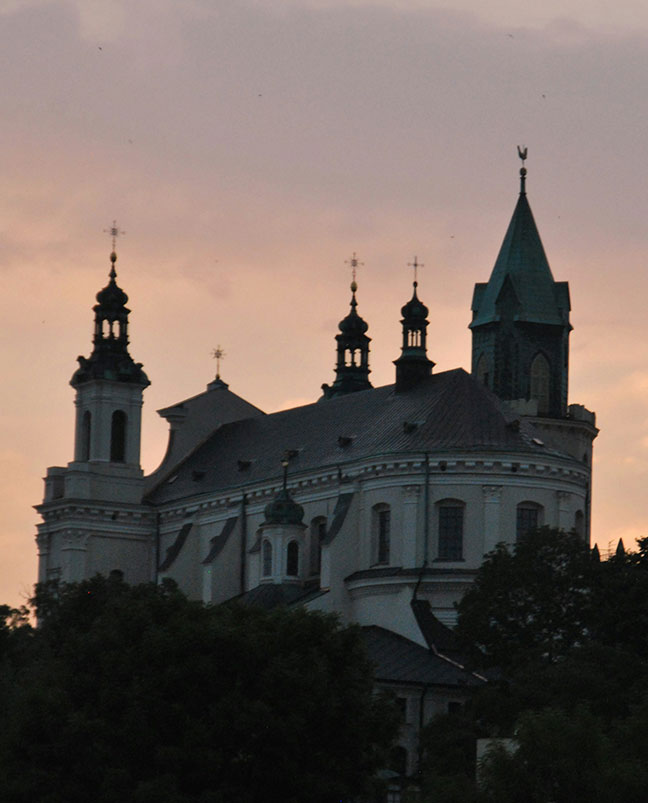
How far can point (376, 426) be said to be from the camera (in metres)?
111

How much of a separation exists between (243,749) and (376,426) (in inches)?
1697

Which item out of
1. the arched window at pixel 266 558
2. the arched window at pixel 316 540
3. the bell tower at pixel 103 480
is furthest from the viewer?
the bell tower at pixel 103 480

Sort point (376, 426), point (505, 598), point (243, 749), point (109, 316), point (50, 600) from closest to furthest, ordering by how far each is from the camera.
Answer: point (243, 749) → point (505, 598) → point (50, 600) → point (376, 426) → point (109, 316)

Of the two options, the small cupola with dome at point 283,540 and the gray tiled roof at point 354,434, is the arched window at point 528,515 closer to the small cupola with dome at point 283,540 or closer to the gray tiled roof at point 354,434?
the gray tiled roof at point 354,434

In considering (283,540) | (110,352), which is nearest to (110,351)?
(110,352)

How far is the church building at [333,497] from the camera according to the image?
10494cm

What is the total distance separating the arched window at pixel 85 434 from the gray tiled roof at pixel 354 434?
3.90 meters

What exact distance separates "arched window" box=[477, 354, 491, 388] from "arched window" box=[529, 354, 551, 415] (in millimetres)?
2529

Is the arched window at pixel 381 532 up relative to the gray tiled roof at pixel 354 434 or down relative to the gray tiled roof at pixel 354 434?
down

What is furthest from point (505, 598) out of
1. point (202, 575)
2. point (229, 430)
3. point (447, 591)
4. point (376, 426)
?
point (229, 430)

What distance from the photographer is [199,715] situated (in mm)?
69625

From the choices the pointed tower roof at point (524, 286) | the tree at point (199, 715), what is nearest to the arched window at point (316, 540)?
the pointed tower roof at point (524, 286)

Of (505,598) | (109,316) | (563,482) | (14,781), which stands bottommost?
(14,781)

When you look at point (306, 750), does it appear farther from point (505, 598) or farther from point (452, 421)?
point (452, 421)
